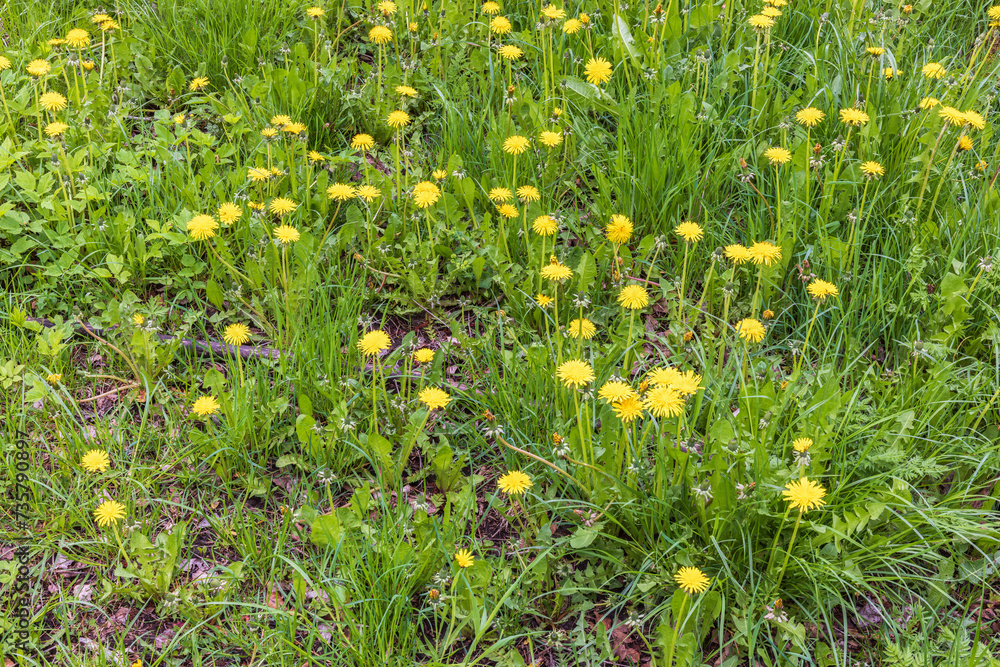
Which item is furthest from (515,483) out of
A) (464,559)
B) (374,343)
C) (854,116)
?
(854,116)

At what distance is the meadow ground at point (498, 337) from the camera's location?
200cm

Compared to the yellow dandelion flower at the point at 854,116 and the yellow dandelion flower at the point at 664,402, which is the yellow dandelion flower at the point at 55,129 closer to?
the yellow dandelion flower at the point at 664,402

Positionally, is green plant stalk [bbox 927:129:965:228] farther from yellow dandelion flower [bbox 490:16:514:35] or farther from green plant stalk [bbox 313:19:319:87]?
green plant stalk [bbox 313:19:319:87]

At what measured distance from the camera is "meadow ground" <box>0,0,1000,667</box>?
200 centimetres

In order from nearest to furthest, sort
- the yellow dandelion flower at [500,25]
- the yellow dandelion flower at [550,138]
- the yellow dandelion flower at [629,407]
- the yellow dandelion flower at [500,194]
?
the yellow dandelion flower at [629,407], the yellow dandelion flower at [500,194], the yellow dandelion flower at [550,138], the yellow dandelion flower at [500,25]

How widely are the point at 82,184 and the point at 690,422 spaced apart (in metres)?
2.34

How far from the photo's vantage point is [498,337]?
2.72 metres

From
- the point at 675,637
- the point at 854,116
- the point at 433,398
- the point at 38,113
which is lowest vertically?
the point at 675,637

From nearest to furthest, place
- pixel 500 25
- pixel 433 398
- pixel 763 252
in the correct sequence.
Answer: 1. pixel 433 398
2. pixel 763 252
3. pixel 500 25

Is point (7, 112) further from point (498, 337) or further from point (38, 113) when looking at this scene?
point (498, 337)

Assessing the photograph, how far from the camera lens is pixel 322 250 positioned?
2.82 m

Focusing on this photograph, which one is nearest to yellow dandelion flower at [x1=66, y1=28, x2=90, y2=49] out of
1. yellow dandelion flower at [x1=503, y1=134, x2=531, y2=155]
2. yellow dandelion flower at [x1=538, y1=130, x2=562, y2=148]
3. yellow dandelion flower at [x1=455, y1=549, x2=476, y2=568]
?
yellow dandelion flower at [x1=503, y1=134, x2=531, y2=155]

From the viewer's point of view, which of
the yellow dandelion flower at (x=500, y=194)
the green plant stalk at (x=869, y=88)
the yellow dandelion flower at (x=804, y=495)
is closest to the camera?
the yellow dandelion flower at (x=804, y=495)

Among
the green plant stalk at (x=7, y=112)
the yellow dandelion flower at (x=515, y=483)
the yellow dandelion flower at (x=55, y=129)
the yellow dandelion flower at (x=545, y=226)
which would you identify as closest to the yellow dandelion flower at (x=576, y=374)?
the yellow dandelion flower at (x=515, y=483)
